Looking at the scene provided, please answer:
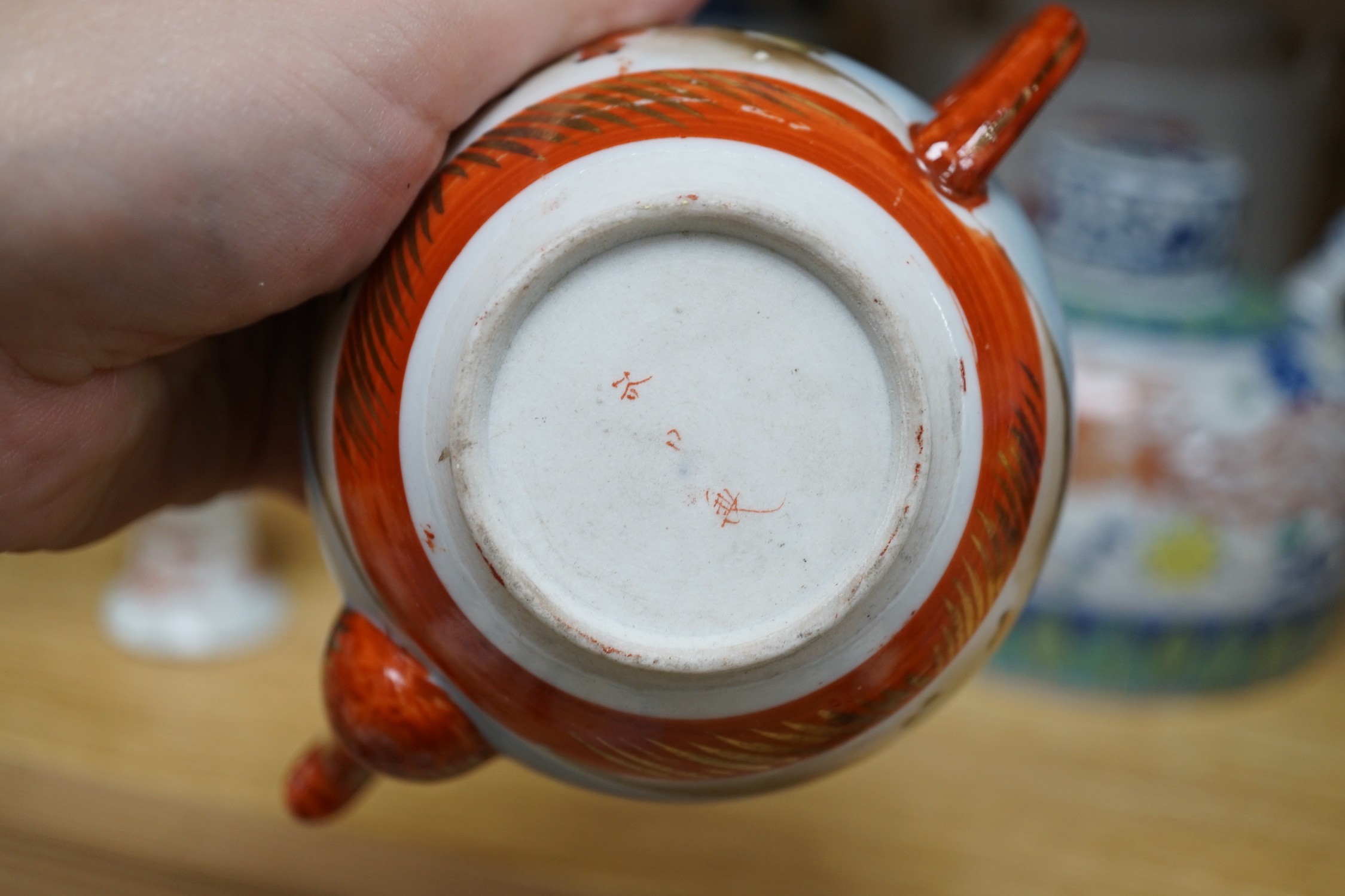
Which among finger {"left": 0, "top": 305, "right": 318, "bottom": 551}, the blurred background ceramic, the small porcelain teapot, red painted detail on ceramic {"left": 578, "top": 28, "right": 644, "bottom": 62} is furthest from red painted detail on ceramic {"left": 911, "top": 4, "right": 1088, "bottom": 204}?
the blurred background ceramic

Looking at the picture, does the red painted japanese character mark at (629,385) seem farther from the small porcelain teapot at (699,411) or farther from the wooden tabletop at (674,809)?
the wooden tabletop at (674,809)

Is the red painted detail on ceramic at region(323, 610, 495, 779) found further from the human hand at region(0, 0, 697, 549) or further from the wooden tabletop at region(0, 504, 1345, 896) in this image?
the wooden tabletop at region(0, 504, 1345, 896)

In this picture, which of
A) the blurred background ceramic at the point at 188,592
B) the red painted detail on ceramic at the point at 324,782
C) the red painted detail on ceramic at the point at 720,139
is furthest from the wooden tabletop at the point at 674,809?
the red painted detail on ceramic at the point at 720,139

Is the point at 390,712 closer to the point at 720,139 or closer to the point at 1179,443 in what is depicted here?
the point at 720,139

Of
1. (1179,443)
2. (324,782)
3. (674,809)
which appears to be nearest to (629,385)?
(324,782)

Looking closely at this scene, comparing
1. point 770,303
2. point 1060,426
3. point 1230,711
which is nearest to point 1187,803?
point 1230,711

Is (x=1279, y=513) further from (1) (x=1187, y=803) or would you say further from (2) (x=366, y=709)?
(2) (x=366, y=709)
